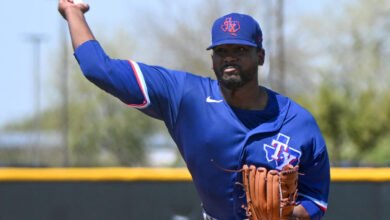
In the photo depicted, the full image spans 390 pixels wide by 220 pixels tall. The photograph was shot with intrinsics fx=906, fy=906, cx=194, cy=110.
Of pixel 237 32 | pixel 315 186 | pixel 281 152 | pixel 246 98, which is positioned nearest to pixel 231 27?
pixel 237 32

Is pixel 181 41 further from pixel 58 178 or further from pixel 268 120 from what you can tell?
pixel 268 120

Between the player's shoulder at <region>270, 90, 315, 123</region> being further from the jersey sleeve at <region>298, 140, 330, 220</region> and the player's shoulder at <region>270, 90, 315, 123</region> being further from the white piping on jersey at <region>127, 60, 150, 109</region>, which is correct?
the white piping on jersey at <region>127, 60, 150, 109</region>

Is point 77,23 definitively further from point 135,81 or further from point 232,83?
point 232,83

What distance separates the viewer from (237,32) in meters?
3.72

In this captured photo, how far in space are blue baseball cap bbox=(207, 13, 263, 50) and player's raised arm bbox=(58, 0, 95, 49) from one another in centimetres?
52

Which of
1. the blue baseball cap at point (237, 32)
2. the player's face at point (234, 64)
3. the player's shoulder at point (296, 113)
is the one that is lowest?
the player's shoulder at point (296, 113)

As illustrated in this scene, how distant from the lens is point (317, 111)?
902 inches

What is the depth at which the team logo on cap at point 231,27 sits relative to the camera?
147 inches

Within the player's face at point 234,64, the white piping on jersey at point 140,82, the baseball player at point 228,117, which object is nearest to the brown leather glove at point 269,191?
the baseball player at point 228,117

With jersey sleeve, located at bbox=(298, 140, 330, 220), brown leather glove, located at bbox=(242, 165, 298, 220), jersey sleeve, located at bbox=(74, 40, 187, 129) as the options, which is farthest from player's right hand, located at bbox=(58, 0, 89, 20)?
jersey sleeve, located at bbox=(298, 140, 330, 220)

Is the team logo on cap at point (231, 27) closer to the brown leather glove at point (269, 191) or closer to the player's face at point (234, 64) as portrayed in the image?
the player's face at point (234, 64)

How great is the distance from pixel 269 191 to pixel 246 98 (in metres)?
0.41

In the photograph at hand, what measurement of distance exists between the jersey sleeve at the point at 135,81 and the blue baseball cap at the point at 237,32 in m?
0.25

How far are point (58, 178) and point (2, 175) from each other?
0.43 meters
